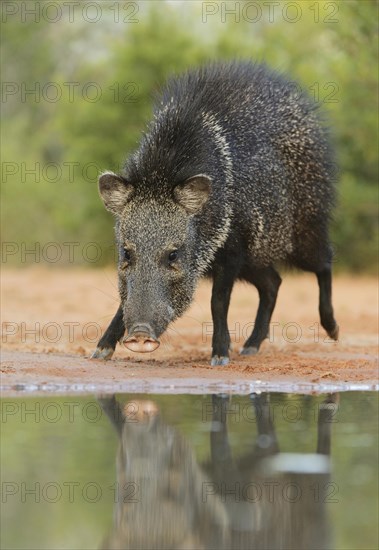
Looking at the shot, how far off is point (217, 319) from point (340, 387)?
120 cm

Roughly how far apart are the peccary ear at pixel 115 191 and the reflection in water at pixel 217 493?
7.46 feet

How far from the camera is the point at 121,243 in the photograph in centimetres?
778

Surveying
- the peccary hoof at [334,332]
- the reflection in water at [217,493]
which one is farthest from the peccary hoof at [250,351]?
the reflection in water at [217,493]

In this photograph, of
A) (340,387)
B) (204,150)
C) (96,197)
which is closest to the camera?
(340,387)

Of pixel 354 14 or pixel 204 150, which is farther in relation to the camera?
pixel 354 14

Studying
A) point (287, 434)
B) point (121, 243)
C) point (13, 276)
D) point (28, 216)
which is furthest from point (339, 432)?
point (28, 216)

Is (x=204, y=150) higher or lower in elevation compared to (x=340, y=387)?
higher

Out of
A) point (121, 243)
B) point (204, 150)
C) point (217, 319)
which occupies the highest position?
point (204, 150)

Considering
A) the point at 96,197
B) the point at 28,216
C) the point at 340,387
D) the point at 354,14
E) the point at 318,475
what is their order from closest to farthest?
1. the point at 318,475
2. the point at 340,387
3. the point at 354,14
4. the point at 96,197
5. the point at 28,216

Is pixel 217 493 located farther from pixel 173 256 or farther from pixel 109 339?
pixel 109 339

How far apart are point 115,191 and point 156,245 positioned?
527mm

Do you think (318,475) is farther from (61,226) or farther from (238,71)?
(61,226)

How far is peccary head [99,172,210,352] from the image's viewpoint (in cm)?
746

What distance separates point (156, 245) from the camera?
765cm
